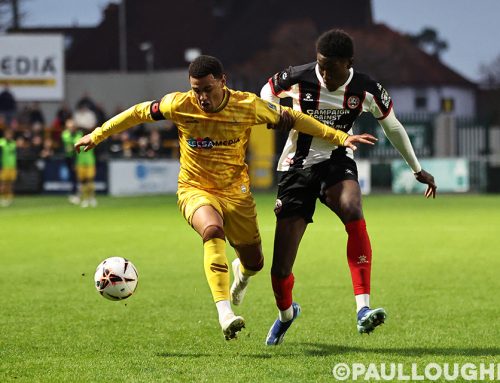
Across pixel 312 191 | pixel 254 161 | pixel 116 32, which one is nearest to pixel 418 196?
pixel 254 161

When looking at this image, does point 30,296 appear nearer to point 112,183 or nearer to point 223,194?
point 223,194

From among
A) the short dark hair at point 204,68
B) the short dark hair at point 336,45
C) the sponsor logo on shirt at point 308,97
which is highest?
the short dark hair at point 336,45

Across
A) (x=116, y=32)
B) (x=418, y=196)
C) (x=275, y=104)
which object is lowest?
(x=418, y=196)

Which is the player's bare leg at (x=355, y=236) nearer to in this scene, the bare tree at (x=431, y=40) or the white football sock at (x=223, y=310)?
the white football sock at (x=223, y=310)

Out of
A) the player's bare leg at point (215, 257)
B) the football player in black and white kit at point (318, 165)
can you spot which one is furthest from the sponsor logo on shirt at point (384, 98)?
the player's bare leg at point (215, 257)

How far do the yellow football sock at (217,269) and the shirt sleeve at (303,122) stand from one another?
0.97 m

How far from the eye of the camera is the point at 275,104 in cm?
816

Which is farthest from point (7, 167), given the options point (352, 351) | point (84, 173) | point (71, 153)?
point (352, 351)

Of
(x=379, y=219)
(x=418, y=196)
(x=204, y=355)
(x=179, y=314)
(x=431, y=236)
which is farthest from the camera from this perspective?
(x=418, y=196)

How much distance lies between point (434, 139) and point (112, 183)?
12.3m

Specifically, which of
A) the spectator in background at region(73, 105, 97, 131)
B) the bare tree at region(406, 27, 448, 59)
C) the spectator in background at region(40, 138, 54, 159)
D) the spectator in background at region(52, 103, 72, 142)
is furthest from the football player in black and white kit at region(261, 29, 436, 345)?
the bare tree at region(406, 27, 448, 59)

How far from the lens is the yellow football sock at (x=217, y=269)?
298 inches

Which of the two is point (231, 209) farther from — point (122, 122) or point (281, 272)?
point (122, 122)

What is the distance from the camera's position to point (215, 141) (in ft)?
26.7
